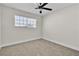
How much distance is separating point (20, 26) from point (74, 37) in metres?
3.24

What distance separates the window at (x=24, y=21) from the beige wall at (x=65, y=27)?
4.46 ft

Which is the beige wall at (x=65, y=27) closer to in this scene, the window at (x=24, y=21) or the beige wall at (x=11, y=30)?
the window at (x=24, y=21)

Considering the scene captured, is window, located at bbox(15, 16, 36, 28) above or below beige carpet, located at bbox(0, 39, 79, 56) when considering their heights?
above

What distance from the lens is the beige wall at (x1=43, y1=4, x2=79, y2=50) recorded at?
333 cm

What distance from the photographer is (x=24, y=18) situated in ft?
16.0

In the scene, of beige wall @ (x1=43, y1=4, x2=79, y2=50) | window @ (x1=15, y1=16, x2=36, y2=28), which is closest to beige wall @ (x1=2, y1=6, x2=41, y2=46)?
window @ (x1=15, y1=16, x2=36, y2=28)

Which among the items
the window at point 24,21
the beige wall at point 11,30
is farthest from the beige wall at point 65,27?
the beige wall at point 11,30

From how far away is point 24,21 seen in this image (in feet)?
16.1

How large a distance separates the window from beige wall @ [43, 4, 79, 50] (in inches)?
53.5

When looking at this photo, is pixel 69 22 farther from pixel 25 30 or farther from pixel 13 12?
pixel 13 12

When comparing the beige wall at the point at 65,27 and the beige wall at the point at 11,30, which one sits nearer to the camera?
the beige wall at the point at 65,27

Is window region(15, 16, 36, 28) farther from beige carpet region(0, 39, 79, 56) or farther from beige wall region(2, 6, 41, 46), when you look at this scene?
beige carpet region(0, 39, 79, 56)

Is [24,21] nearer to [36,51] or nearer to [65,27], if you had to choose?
[36,51]

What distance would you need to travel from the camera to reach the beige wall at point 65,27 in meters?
3.33
